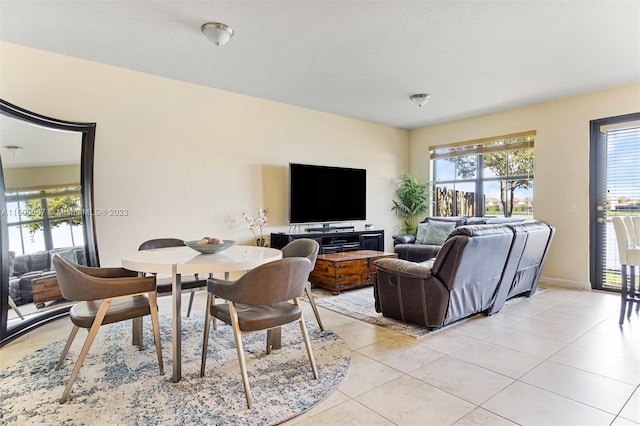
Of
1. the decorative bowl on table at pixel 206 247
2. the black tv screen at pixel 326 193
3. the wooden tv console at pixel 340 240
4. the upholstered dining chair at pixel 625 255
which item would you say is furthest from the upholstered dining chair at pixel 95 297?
the upholstered dining chair at pixel 625 255

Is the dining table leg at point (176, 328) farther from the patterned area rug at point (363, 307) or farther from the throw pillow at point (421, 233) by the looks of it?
the throw pillow at point (421, 233)

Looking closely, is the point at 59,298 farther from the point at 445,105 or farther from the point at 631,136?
the point at 631,136

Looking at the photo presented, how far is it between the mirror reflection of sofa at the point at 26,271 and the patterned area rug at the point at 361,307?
263 centimetres

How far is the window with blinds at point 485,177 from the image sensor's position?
5480 millimetres

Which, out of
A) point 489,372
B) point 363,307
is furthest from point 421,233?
point 489,372

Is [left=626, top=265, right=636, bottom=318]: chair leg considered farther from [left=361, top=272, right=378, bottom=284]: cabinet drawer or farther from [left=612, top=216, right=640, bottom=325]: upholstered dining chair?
[left=361, top=272, right=378, bottom=284]: cabinet drawer

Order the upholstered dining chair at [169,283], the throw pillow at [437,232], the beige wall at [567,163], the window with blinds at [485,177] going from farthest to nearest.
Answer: the throw pillow at [437,232]
the window with blinds at [485,177]
the beige wall at [567,163]
the upholstered dining chair at [169,283]

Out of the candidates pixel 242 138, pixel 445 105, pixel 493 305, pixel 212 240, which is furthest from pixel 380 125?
pixel 212 240

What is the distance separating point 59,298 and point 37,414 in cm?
198

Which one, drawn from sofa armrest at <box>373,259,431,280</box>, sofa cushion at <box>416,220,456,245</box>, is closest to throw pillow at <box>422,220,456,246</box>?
sofa cushion at <box>416,220,456,245</box>

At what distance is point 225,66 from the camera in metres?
3.83

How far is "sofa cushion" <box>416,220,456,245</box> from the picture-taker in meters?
5.63

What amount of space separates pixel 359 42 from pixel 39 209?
3250mm

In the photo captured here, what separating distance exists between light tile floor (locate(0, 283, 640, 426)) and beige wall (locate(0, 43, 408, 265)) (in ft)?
4.69
